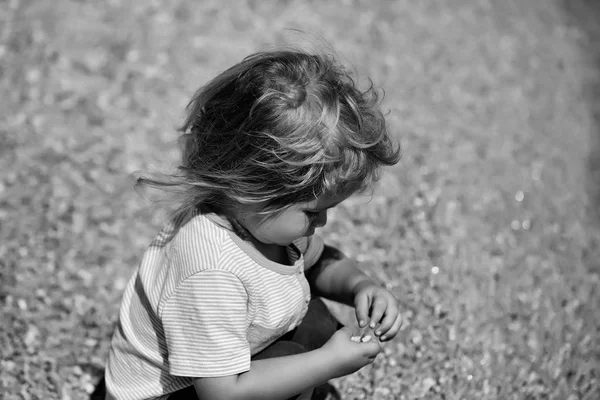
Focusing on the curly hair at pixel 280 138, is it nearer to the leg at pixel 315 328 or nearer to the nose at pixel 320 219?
the nose at pixel 320 219

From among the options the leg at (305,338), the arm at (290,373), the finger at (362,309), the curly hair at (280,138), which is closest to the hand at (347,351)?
the arm at (290,373)

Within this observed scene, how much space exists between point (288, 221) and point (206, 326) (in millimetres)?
348

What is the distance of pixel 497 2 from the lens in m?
5.58

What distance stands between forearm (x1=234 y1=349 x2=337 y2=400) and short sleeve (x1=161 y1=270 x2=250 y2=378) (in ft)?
0.21

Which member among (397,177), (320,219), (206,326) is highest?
(320,219)

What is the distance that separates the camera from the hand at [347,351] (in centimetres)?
202

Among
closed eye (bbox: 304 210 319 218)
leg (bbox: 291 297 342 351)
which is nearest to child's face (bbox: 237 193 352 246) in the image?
closed eye (bbox: 304 210 319 218)

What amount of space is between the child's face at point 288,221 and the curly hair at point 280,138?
0.02 metres

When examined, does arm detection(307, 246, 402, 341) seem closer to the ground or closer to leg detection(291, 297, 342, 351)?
leg detection(291, 297, 342, 351)

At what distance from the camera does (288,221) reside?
1935mm

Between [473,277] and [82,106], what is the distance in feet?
7.47

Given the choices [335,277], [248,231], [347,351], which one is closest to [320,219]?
[248,231]

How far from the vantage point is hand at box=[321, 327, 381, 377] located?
2.02m

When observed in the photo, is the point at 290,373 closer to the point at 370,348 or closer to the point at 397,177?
the point at 370,348
